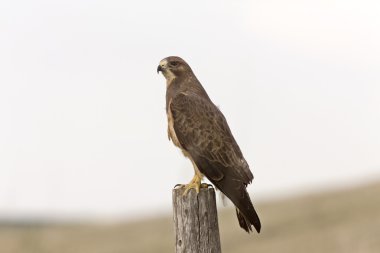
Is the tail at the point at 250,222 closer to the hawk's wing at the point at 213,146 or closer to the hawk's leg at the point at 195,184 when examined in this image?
the hawk's wing at the point at 213,146

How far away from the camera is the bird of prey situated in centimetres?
624

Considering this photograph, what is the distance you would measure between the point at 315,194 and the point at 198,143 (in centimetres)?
1816

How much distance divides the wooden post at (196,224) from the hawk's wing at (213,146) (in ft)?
1.32

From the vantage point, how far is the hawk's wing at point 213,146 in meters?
6.25

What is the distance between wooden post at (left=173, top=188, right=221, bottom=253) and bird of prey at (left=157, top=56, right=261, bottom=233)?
20 centimetres

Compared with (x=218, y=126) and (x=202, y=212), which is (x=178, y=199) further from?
(x=218, y=126)

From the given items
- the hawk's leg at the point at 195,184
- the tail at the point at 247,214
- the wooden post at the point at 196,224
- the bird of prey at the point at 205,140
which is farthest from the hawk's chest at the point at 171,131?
the wooden post at the point at 196,224

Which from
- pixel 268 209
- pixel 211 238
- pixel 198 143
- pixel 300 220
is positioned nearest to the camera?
pixel 211 238

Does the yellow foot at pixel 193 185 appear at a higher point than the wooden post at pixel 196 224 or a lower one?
higher

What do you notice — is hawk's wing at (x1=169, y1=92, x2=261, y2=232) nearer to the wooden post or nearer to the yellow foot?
the yellow foot

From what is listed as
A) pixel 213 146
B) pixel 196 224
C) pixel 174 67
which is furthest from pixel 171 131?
pixel 196 224

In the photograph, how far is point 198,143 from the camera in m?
6.75

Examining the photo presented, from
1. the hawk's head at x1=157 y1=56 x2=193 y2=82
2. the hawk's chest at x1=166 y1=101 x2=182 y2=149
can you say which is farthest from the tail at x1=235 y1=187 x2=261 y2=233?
the hawk's head at x1=157 y1=56 x2=193 y2=82

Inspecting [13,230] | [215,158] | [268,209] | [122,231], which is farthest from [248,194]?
[13,230]
